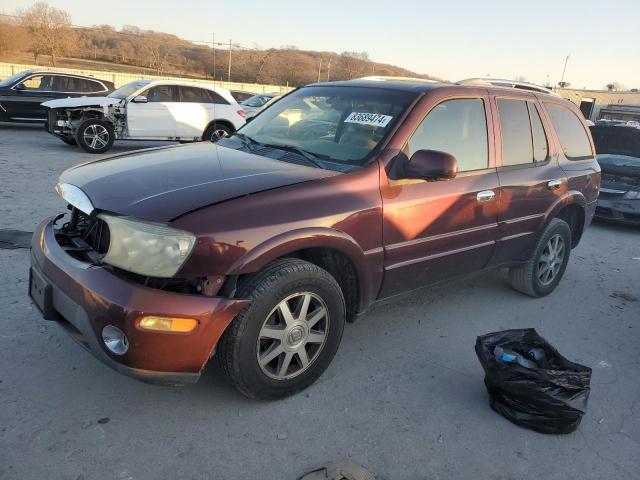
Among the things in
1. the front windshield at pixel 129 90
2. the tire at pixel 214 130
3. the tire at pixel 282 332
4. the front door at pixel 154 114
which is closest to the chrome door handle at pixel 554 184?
the tire at pixel 282 332

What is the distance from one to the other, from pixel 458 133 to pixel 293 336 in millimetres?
1904

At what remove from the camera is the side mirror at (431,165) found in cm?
308

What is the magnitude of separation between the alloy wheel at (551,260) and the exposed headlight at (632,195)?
393 centimetres

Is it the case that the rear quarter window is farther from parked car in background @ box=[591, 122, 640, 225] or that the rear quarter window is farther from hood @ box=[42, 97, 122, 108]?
hood @ box=[42, 97, 122, 108]

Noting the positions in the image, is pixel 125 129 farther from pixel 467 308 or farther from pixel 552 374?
pixel 552 374

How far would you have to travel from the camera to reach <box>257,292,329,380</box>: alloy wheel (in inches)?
108

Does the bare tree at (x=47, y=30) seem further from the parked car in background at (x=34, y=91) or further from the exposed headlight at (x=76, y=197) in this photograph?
the exposed headlight at (x=76, y=197)

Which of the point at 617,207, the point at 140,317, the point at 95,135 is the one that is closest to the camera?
the point at 140,317

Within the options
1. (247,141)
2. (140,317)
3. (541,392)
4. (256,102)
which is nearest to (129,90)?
(256,102)

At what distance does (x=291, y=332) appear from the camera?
2.81 meters

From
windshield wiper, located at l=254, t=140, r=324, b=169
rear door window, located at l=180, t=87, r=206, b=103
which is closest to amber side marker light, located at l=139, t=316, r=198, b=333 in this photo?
windshield wiper, located at l=254, t=140, r=324, b=169

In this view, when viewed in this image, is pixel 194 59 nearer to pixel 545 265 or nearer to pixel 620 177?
pixel 620 177

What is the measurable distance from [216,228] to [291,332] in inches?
29.6

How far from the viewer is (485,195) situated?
3.75 meters
